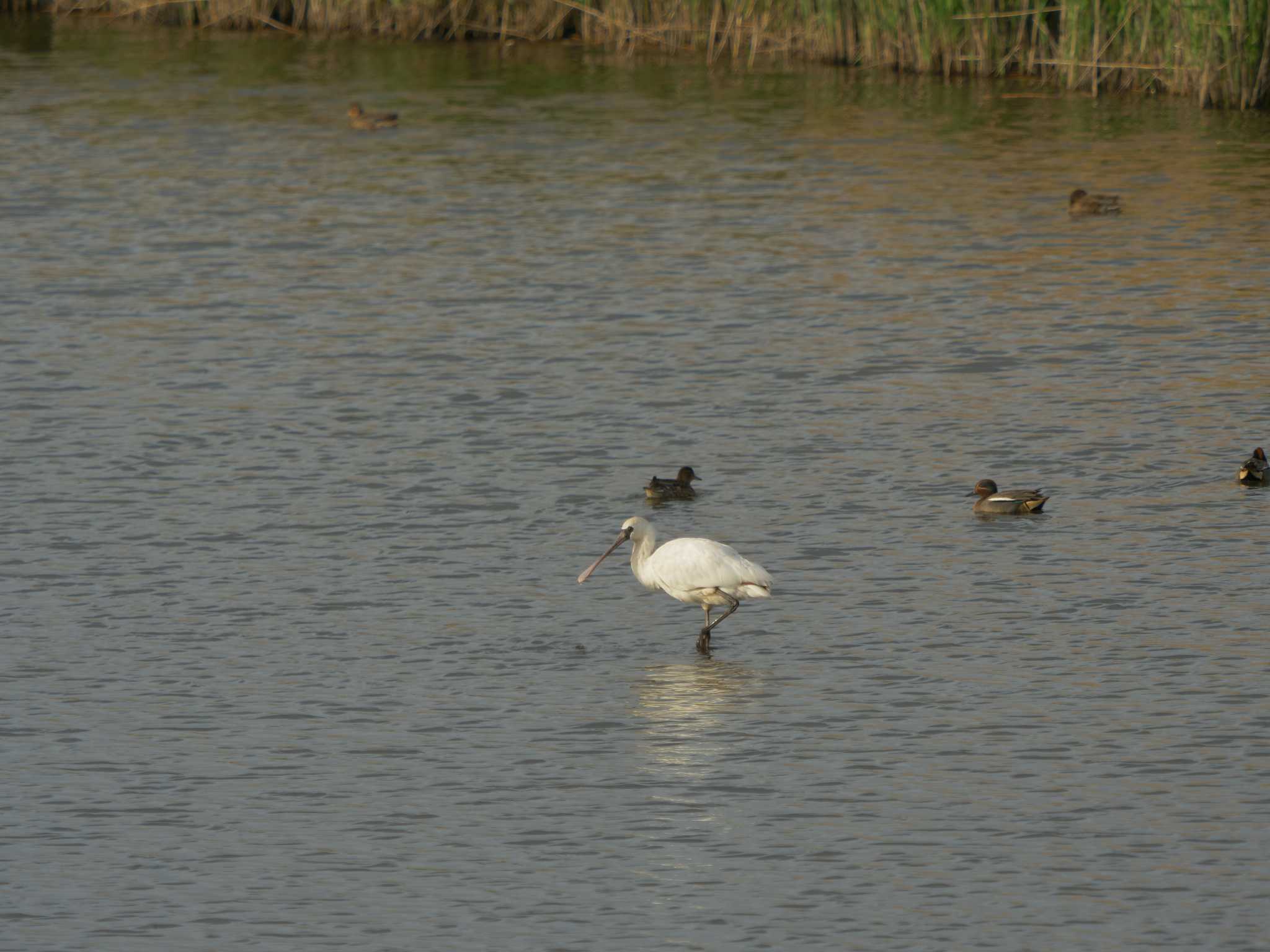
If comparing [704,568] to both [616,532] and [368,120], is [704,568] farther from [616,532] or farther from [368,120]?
[368,120]

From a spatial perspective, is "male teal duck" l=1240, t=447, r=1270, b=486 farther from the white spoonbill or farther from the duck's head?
the white spoonbill

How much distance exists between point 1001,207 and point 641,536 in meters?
15.8

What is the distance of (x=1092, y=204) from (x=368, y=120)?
1150 cm

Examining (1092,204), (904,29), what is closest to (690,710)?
(1092,204)

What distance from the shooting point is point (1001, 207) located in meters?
29.3

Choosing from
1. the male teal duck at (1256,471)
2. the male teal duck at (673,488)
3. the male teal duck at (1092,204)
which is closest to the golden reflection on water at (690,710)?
the male teal duck at (673,488)

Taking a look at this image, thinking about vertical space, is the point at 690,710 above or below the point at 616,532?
below

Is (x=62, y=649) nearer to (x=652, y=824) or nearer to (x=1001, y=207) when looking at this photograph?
(x=652, y=824)

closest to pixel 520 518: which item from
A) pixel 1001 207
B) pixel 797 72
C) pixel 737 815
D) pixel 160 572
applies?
pixel 160 572

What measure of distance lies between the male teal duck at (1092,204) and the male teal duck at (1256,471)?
11017 millimetres

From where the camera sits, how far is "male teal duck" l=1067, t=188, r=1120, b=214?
28016 millimetres

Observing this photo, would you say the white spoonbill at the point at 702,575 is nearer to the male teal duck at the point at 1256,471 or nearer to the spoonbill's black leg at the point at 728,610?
the spoonbill's black leg at the point at 728,610

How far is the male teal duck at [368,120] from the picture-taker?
114ft

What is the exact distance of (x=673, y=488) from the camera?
56.6ft
